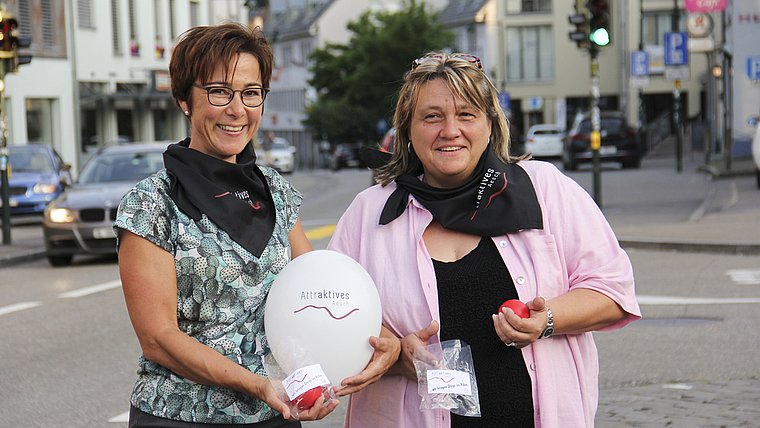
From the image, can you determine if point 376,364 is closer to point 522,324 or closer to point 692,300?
point 522,324

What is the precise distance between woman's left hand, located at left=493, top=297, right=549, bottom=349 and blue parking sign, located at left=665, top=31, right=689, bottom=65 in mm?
26563

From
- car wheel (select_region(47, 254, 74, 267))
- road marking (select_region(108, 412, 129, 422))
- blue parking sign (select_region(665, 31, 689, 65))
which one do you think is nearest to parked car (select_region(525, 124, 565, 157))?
blue parking sign (select_region(665, 31, 689, 65))

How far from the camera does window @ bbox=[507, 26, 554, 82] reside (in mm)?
57406

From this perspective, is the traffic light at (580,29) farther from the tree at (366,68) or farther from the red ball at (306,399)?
the tree at (366,68)

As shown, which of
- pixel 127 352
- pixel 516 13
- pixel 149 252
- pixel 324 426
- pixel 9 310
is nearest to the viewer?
pixel 149 252

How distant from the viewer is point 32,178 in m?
21.5

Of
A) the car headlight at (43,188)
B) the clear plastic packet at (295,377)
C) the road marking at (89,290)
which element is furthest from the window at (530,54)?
the clear plastic packet at (295,377)

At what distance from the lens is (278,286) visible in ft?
9.08

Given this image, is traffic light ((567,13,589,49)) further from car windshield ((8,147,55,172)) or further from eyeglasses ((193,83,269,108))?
eyeglasses ((193,83,269,108))

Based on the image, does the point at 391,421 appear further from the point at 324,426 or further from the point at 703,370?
the point at 703,370

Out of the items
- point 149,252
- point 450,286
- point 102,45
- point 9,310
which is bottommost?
point 9,310

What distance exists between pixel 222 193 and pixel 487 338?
0.97m

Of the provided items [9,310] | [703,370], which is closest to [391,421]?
[703,370]

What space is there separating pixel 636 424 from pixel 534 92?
5366 centimetres
